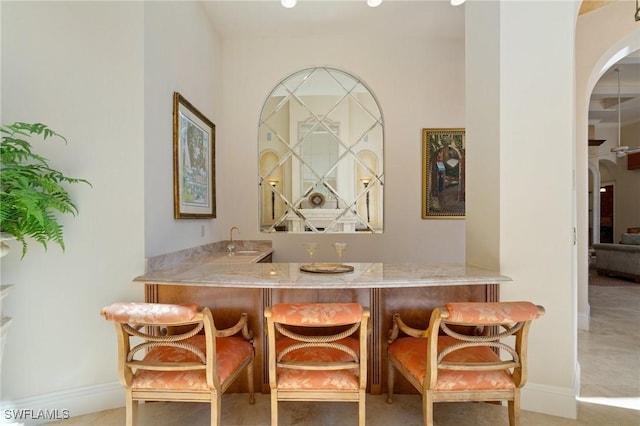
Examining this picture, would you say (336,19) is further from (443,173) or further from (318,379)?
(318,379)

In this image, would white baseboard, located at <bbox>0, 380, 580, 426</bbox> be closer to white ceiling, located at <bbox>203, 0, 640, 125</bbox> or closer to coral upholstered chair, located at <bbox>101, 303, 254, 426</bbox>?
coral upholstered chair, located at <bbox>101, 303, 254, 426</bbox>

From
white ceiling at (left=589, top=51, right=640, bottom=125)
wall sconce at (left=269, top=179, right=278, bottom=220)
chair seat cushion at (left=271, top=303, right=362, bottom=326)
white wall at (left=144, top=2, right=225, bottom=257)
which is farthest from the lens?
white ceiling at (left=589, top=51, right=640, bottom=125)

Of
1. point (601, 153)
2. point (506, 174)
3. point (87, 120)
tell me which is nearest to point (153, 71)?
point (87, 120)

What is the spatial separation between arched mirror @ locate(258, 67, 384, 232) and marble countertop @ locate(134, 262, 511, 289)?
179cm

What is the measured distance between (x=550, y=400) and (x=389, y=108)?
10.5 ft

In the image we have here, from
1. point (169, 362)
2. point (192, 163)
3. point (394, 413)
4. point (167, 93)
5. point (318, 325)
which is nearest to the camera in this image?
point (318, 325)

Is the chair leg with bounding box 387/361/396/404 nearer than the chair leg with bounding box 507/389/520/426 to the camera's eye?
No

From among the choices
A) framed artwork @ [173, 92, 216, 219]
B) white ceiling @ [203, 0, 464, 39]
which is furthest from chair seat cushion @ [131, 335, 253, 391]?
white ceiling @ [203, 0, 464, 39]

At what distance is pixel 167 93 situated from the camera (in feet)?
8.41

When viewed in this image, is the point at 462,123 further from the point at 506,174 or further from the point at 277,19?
the point at 277,19

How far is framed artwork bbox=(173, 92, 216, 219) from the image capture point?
8.77ft

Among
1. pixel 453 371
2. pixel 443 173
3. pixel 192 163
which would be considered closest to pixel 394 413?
pixel 453 371

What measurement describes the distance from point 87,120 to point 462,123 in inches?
148

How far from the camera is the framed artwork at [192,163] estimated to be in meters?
2.67
